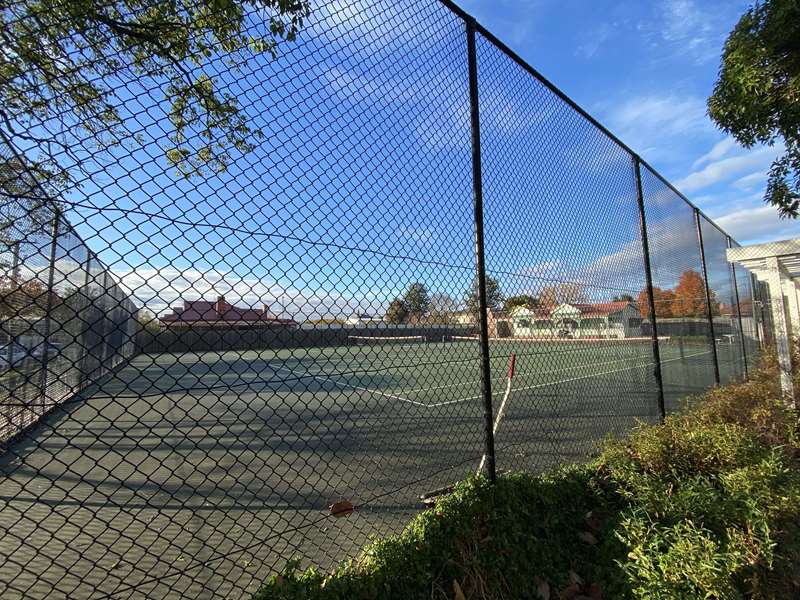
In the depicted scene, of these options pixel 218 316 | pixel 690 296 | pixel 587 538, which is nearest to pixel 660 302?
pixel 690 296

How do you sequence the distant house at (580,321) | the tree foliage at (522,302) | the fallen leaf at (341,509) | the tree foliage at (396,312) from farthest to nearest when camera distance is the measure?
the distant house at (580,321), the tree foliage at (522,302), the tree foliage at (396,312), the fallen leaf at (341,509)

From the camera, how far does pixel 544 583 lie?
2.36 metres

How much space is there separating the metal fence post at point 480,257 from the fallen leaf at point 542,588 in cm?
58

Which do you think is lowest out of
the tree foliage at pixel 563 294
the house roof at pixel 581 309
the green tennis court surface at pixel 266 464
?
the green tennis court surface at pixel 266 464

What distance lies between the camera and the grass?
6.56 feet

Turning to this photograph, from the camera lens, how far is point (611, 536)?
8.45 feet

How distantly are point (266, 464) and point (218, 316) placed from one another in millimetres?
1646

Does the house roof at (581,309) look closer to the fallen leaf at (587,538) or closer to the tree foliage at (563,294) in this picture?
the tree foliage at (563,294)

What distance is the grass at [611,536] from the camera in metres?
2.00

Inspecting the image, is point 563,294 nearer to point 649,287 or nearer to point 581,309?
point 581,309

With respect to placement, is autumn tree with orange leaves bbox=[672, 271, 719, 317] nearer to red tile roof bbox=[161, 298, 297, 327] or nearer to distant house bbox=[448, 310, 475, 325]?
distant house bbox=[448, 310, 475, 325]

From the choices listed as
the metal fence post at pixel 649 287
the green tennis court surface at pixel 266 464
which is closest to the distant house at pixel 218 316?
the green tennis court surface at pixel 266 464

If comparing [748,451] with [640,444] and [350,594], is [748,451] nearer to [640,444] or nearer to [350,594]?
[640,444]

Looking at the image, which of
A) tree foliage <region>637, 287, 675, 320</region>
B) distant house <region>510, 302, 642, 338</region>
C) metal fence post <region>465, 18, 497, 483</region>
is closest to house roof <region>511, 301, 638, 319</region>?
distant house <region>510, 302, 642, 338</region>
